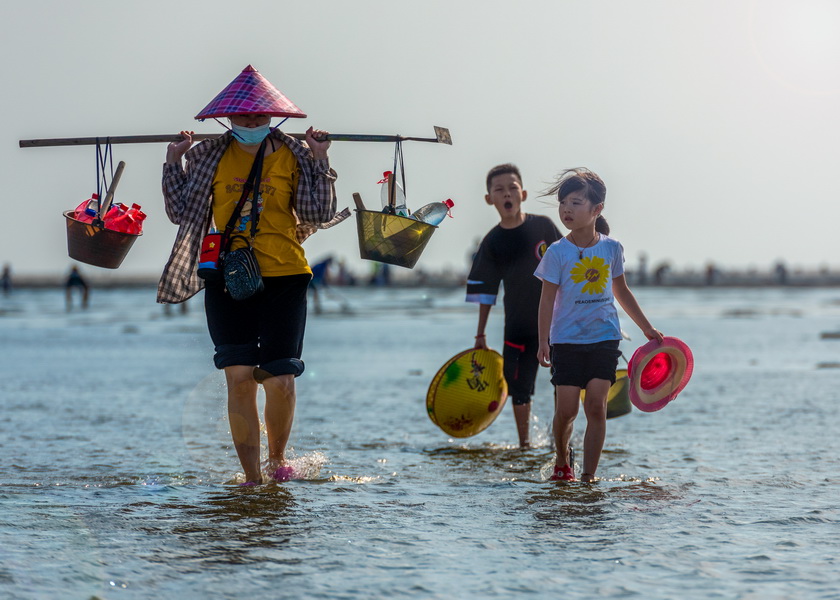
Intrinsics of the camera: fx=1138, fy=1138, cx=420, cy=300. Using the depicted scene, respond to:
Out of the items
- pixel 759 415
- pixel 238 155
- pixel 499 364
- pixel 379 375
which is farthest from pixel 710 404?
pixel 238 155

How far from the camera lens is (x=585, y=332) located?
556cm

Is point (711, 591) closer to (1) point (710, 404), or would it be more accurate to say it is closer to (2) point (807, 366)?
(1) point (710, 404)

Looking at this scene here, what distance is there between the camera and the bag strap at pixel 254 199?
520cm

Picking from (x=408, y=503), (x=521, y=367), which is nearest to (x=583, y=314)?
(x=408, y=503)

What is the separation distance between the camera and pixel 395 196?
572cm

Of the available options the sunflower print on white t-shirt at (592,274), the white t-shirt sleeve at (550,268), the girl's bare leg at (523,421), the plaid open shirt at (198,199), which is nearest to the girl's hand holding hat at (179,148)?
the plaid open shirt at (198,199)

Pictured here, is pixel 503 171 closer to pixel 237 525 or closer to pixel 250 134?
pixel 250 134

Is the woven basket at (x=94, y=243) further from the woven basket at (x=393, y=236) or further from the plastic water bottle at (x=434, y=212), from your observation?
the plastic water bottle at (x=434, y=212)

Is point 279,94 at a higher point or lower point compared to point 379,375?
higher

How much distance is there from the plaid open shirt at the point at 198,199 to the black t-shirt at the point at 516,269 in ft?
5.75

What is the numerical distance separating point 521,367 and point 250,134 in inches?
97.5

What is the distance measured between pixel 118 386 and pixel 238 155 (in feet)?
22.2

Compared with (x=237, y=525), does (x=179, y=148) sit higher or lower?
higher

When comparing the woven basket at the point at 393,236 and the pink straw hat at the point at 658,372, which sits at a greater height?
the woven basket at the point at 393,236
